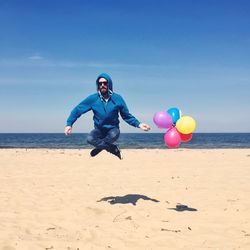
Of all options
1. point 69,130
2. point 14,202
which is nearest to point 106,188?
point 14,202

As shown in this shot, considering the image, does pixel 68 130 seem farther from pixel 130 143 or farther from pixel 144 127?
pixel 130 143

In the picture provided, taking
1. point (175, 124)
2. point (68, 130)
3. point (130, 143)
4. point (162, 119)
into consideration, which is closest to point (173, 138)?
point (175, 124)

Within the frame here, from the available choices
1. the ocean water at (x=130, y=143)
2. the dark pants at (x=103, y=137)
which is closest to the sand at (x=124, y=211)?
the dark pants at (x=103, y=137)

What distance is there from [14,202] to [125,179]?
4763 mm

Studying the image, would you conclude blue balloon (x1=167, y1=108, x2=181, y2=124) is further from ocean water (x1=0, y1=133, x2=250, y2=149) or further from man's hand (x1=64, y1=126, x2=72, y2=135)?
ocean water (x1=0, y1=133, x2=250, y2=149)

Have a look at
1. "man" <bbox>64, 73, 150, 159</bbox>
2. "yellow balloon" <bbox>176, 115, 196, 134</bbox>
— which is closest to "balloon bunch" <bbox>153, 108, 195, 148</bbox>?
"yellow balloon" <bbox>176, 115, 196, 134</bbox>

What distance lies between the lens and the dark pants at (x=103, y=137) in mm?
7691

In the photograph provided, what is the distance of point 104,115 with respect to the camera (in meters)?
7.81

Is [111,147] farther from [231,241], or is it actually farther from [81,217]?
[231,241]

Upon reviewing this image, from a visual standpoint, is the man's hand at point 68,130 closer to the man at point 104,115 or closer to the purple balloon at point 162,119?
the man at point 104,115

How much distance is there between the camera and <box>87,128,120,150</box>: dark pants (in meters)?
7.69

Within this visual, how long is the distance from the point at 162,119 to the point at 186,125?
1.67 feet

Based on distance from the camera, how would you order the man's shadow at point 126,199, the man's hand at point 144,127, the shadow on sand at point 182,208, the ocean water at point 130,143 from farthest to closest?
the ocean water at point 130,143
the man's shadow at point 126,199
the shadow on sand at point 182,208
the man's hand at point 144,127

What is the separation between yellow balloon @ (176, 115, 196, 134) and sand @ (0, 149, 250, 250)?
5.40ft
